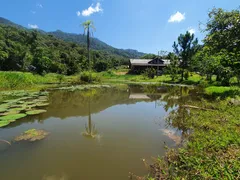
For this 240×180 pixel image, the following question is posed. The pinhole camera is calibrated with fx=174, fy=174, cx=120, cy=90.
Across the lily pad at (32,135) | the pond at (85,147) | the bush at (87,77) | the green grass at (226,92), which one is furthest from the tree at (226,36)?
the bush at (87,77)

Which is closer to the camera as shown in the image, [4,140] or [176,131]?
[4,140]

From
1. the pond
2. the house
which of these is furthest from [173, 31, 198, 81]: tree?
the pond

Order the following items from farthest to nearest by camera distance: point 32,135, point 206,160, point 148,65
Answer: point 148,65
point 32,135
point 206,160

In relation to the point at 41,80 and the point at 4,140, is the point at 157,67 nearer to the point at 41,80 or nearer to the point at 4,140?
the point at 41,80

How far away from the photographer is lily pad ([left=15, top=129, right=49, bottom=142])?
4.79 m

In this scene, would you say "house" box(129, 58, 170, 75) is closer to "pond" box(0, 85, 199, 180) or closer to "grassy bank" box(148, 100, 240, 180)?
"pond" box(0, 85, 199, 180)

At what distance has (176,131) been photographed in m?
5.55

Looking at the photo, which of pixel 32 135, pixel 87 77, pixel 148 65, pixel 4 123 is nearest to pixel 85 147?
pixel 32 135

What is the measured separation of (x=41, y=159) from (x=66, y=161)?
1.82 feet

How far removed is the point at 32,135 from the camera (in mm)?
4969

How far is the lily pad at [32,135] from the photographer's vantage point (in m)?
4.79

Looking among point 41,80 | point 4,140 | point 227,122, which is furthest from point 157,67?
point 4,140

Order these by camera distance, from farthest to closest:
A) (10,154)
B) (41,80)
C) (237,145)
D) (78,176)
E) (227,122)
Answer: (41,80) < (227,122) < (10,154) < (237,145) < (78,176)

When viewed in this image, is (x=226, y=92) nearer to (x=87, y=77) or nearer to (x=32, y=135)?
(x=32, y=135)
